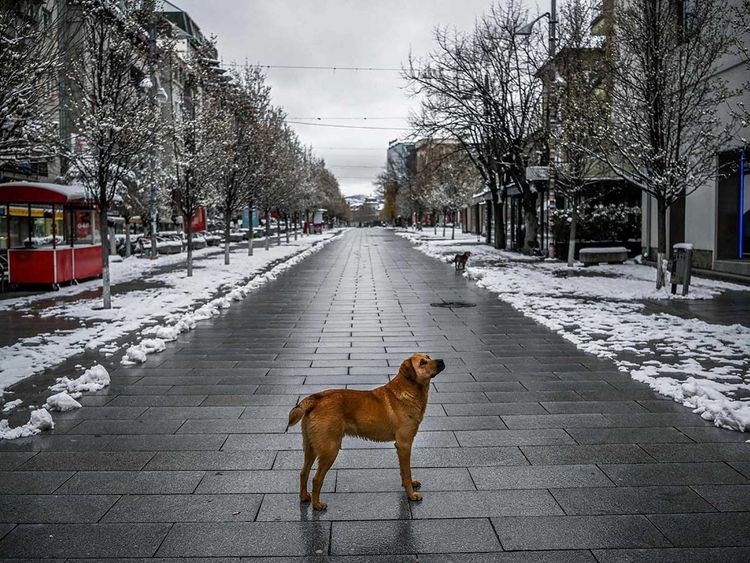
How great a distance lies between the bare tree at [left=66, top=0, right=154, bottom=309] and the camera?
1359 cm

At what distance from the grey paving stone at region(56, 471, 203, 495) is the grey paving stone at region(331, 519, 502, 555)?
1.20m

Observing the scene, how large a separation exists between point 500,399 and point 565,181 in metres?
18.4

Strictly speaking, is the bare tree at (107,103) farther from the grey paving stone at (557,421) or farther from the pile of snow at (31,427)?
the grey paving stone at (557,421)

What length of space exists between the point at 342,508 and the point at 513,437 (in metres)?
1.90

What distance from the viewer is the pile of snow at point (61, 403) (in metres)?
6.36

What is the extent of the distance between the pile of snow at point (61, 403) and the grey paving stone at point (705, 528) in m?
4.94

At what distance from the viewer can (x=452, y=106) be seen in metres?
29.6

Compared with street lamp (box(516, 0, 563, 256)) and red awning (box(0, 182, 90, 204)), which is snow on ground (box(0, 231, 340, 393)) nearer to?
red awning (box(0, 182, 90, 204))

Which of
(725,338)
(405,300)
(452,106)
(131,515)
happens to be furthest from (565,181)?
(131,515)

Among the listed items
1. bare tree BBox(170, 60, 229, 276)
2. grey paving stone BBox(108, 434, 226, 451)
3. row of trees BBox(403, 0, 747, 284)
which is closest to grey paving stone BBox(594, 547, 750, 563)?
grey paving stone BBox(108, 434, 226, 451)

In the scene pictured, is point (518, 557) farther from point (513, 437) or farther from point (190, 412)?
point (190, 412)

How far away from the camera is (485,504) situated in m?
4.25

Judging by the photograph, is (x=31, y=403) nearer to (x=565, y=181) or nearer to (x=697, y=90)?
(x=697, y=90)

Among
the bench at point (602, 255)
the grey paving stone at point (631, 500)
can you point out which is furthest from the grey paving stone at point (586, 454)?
the bench at point (602, 255)
